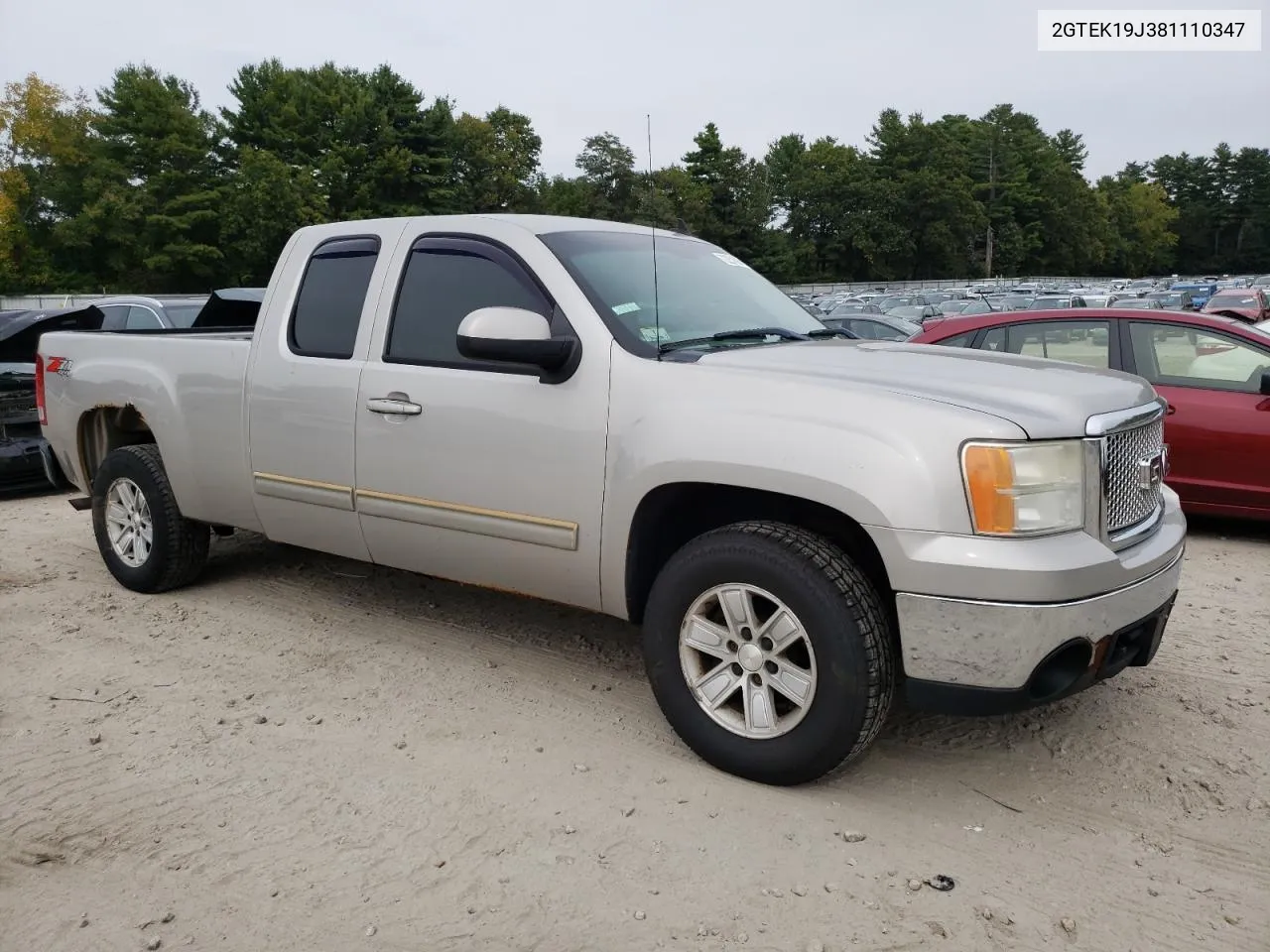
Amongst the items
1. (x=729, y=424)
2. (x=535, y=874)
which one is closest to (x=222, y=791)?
(x=535, y=874)

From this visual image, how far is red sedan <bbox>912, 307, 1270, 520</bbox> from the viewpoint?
6.50 meters

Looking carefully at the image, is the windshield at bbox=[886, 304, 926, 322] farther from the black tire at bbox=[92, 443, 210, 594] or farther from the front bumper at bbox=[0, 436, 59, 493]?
the black tire at bbox=[92, 443, 210, 594]

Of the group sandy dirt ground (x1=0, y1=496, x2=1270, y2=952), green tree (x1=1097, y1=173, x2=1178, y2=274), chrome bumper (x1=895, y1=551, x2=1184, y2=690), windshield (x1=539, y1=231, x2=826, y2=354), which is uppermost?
green tree (x1=1097, y1=173, x2=1178, y2=274)

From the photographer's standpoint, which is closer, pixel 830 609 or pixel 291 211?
pixel 830 609

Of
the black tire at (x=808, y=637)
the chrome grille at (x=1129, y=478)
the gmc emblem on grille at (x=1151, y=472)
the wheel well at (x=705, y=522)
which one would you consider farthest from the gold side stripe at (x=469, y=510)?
the gmc emblem on grille at (x=1151, y=472)

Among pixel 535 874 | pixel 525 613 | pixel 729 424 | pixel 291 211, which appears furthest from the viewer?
pixel 291 211

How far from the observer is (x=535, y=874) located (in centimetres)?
291

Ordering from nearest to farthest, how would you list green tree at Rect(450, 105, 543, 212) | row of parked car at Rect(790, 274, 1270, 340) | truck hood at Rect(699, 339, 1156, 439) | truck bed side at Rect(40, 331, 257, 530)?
truck hood at Rect(699, 339, 1156, 439) < truck bed side at Rect(40, 331, 257, 530) < row of parked car at Rect(790, 274, 1270, 340) < green tree at Rect(450, 105, 543, 212)

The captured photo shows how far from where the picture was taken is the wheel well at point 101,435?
19.1 ft

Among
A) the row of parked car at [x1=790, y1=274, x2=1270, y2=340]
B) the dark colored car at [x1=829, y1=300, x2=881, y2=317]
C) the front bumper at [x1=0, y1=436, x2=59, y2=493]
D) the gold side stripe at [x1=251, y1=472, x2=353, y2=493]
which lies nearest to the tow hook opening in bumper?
the gold side stripe at [x1=251, y1=472, x2=353, y2=493]

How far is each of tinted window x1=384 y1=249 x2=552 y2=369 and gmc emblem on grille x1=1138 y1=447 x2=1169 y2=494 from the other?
2.24 meters

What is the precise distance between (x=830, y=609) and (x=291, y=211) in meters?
58.9

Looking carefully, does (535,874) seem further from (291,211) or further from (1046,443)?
(291,211)

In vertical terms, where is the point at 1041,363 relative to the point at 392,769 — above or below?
above
